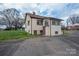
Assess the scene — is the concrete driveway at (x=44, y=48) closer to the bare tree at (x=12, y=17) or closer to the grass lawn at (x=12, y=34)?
the grass lawn at (x=12, y=34)

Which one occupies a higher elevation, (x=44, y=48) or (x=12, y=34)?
(x=12, y=34)

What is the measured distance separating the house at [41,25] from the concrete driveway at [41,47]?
11 centimetres

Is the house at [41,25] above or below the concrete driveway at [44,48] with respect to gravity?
above

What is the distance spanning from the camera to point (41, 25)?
194 inches

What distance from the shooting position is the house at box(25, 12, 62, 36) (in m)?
4.90

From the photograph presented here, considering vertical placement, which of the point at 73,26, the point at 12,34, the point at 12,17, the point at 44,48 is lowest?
the point at 44,48

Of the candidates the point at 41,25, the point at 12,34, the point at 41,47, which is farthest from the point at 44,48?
the point at 12,34

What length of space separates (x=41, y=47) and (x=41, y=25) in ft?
1.17

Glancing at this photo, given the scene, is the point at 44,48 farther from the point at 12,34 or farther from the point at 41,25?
the point at 12,34

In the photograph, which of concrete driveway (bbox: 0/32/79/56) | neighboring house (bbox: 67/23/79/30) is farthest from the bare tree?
neighboring house (bbox: 67/23/79/30)

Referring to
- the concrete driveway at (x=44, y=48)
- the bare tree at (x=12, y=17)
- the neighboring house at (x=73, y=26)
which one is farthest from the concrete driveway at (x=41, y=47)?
the bare tree at (x=12, y=17)

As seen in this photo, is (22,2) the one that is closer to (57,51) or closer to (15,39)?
(15,39)

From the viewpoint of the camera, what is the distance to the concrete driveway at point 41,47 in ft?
15.8

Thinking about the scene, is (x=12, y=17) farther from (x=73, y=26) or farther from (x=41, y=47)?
(x=73, y=26)
